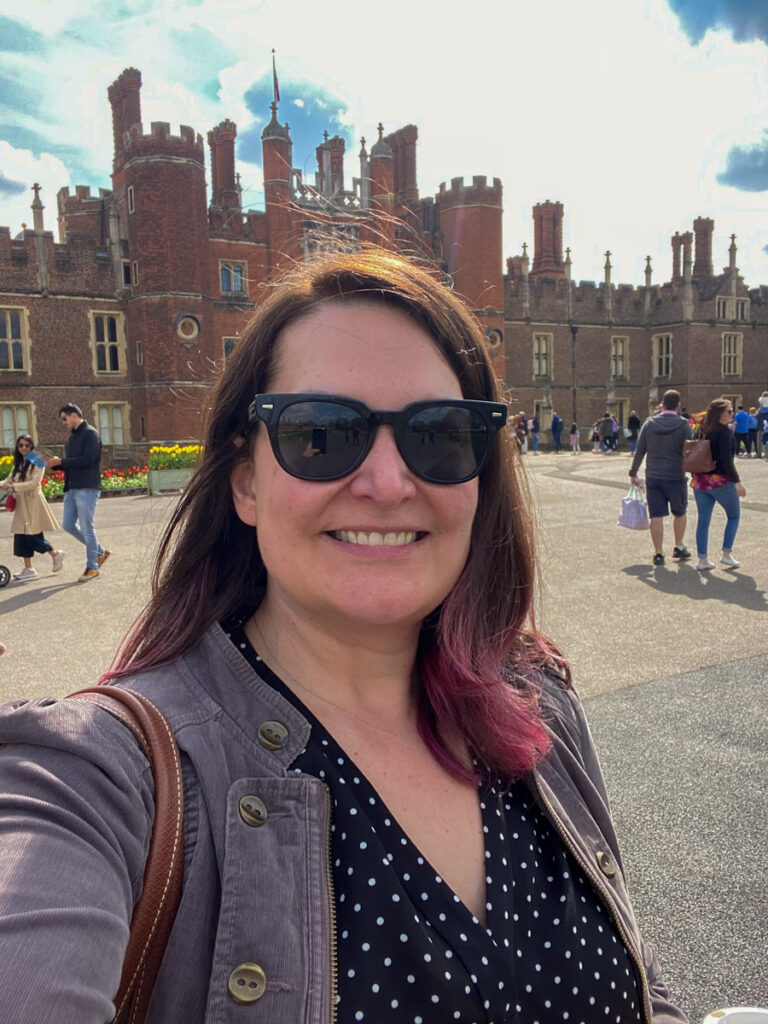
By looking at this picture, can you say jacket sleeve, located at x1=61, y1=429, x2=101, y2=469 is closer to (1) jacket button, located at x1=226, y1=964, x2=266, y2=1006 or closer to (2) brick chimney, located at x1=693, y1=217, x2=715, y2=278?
(1) jacket button, located at x1=226, y1=964, x2=266, y2=1006

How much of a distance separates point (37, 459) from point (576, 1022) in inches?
336

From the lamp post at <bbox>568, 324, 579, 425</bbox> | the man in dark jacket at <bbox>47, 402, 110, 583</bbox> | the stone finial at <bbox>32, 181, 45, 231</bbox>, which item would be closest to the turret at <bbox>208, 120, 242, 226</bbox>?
the stone finial at <bbox>32, 181, 45, 231</bbox>

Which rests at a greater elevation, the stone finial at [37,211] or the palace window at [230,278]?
the stone finial at [37,211]

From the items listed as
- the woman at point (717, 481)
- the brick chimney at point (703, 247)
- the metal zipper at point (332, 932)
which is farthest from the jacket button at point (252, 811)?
the brick chimney at point (703, 247)

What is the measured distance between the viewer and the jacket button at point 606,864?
1.46 meters

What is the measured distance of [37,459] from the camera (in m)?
8.51

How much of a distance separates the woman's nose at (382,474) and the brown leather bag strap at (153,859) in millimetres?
513

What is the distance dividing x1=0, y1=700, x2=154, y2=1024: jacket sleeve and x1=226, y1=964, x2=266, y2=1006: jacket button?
15 centimetres

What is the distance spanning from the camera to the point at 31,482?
8391 millimetres

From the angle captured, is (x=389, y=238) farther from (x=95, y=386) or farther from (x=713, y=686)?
(x=95, y=386)

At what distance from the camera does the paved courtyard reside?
8.47ft

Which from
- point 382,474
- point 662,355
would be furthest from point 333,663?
point 662,355

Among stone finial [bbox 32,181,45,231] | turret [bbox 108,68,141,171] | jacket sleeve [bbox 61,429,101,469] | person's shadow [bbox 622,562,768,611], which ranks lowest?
person's shadow [bbox 622,562,768,611]

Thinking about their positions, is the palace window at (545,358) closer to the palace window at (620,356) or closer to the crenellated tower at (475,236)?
the palace window at (620,356)
